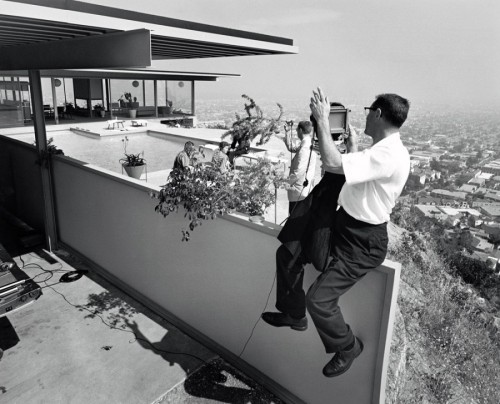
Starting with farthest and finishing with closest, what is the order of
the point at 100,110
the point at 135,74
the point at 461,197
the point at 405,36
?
the point at 405,36 → the point at 461,197 → the point at 100,110 → the point at 135,74

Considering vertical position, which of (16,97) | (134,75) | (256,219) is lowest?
(256,219)

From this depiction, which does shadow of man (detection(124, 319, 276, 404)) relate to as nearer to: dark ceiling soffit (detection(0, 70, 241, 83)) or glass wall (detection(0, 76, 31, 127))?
dark ceiling soffit (detection(0, 70, 241, 83))

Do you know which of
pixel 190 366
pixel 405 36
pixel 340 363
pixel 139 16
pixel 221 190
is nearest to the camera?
pixel 340 363

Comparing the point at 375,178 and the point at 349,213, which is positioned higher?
the point at 375,178

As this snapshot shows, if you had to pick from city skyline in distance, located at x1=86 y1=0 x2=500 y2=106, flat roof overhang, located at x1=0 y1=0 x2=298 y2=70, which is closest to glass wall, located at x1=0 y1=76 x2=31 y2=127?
flat roof overhang, located at x1=0 y1=0 x2=298 y2=70

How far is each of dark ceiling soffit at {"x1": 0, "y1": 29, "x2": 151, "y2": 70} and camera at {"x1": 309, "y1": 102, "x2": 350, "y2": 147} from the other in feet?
5.83

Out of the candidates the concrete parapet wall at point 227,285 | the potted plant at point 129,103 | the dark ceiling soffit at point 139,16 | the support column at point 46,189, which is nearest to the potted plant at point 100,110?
the potted plant at point 129,103

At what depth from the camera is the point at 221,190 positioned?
3.47 meters

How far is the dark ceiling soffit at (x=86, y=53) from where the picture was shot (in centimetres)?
340

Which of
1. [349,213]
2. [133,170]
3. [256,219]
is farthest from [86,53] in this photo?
[133,170]

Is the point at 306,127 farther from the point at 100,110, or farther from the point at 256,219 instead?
the point at 100,110

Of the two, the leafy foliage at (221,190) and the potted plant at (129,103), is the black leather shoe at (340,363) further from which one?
the potted plant at (129,103)

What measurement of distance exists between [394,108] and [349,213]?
650mm

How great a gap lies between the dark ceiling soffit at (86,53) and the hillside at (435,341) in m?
4.66
